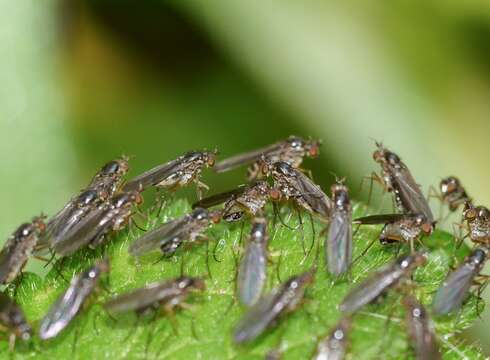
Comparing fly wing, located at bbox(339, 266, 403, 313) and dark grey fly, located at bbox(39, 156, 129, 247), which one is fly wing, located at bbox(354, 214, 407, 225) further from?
dark grey fly, located at bbox(39, 156, 129, 247)

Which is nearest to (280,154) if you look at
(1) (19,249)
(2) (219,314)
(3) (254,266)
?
(3) (254,266)

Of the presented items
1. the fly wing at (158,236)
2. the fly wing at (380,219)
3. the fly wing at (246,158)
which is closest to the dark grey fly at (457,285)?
the fly wing at (380,219)

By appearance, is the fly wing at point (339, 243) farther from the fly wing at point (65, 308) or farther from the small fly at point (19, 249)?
the small fly at point (19, 249)

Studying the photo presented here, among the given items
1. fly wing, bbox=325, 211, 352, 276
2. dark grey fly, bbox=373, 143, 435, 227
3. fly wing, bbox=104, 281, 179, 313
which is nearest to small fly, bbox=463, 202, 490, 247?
dark grey fly, bbox=373, 143, 435, 227

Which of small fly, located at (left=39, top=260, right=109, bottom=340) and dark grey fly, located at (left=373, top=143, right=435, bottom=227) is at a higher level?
dark grey fly, located at (left=373, top=143, right=435, bottom=227)

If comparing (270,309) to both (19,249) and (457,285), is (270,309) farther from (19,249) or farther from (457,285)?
(19,249)

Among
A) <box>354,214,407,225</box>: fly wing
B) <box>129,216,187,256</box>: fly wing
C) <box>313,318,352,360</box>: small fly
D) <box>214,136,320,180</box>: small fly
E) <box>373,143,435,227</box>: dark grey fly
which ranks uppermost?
<box>214,136,320,180</box>: small fly
